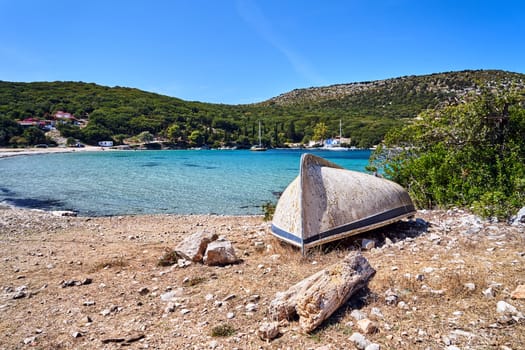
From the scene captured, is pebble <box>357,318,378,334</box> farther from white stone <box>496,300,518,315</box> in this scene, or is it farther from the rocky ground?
white stone <box>496,300,518,315</box>

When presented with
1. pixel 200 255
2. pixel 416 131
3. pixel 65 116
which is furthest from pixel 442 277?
pixel 65 116

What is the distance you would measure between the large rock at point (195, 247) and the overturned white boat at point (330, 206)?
1.48 metres

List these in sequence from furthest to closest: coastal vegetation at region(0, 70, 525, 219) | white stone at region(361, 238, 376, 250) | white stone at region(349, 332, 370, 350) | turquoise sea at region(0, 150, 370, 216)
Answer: turquoise sea at region(0, 150, 370, 216) < coastal vegetation at region(0, 70, 525, 219) < white stone at region(361, 238, 376, 250) < white stone at region(349, 332, 370, 350)

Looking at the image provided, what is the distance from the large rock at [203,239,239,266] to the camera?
6.32 meters

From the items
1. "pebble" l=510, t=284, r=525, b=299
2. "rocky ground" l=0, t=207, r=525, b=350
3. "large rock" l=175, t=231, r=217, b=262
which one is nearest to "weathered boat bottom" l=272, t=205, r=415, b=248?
"rocky ground" l=0, t=207, r=525, b=350

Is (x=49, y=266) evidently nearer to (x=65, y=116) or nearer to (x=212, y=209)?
(x=212, y=209)

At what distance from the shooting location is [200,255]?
6551 millimetres

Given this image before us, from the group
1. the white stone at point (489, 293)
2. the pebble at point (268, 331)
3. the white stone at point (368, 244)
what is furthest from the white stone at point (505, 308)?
the white stone at point (368, 244)

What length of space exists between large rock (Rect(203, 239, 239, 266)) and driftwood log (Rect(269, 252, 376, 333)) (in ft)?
7.93

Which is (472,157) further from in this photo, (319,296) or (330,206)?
(319,296)

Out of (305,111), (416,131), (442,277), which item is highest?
(305,111)

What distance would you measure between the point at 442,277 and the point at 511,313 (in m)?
1.04

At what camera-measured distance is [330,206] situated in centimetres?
635

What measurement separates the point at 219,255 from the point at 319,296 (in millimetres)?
2931
